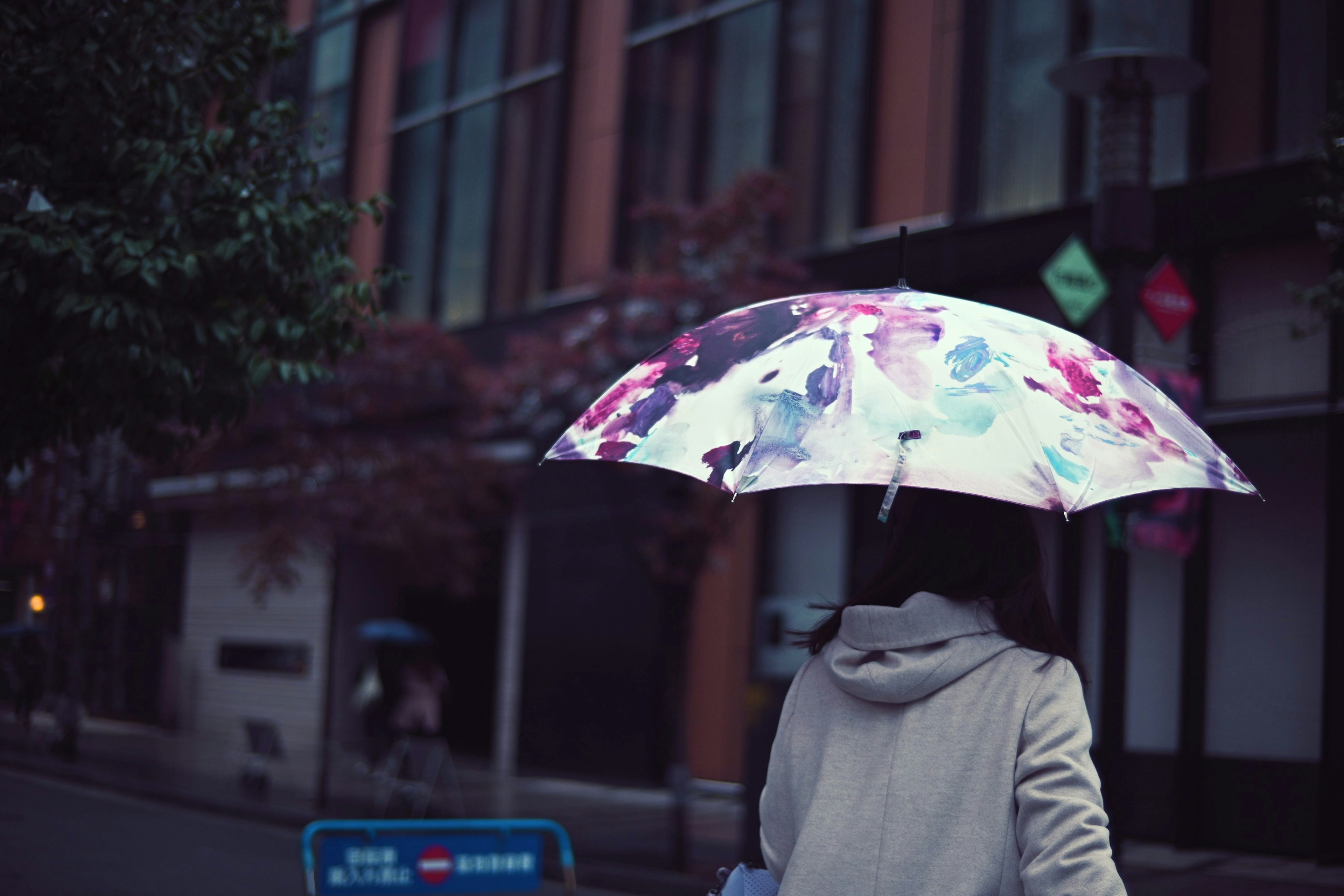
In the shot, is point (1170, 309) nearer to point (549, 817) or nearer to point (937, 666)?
point (937, 666)

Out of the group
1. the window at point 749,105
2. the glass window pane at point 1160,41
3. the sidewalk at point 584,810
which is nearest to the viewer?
the sidewalk at point 584,810

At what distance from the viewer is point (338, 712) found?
22156mm

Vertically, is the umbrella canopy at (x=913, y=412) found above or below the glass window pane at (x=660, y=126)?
below

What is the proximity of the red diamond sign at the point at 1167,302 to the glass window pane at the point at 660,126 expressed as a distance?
948 centimetres

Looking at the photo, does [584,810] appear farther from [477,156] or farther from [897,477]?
[897,477]

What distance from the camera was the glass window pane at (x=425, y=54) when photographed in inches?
862

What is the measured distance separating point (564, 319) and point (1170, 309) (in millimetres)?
6889

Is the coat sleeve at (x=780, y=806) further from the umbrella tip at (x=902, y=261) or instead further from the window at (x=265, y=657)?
the window at (x=265, y=657)

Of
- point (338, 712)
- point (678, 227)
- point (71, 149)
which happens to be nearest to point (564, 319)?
point (678, 227)

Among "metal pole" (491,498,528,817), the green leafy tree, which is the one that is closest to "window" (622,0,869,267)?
"metal pole" (491,498,528,817)

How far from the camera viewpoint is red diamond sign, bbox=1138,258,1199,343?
8.17m

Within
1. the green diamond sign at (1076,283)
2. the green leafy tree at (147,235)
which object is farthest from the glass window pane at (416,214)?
the green diamond sign at (1076,283)

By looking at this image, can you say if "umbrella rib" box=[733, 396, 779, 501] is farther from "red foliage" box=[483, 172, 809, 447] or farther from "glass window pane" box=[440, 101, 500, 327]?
"glass window pane" box=[440, 101, 500, 327]

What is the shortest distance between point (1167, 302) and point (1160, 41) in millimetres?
5153
